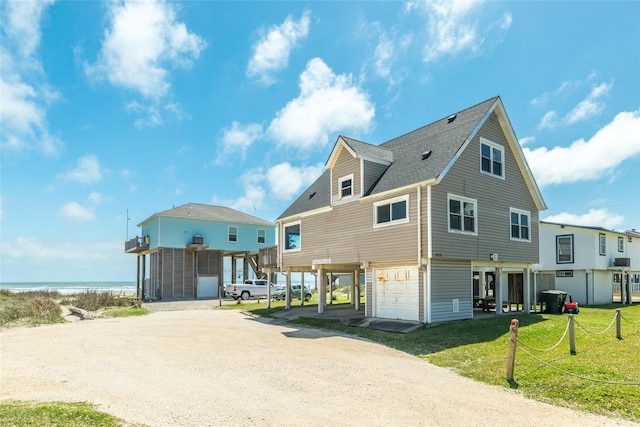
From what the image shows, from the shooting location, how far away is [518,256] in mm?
21281

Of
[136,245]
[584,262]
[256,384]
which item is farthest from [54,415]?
[136,245]

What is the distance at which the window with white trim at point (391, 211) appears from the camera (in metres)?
17.9

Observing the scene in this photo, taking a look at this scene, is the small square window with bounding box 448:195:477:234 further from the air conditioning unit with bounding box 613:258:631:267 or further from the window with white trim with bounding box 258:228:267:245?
the window with white trim with bounding box 258:228:267:245

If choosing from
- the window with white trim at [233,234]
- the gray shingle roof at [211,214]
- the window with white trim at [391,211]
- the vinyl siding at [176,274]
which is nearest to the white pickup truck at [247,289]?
the vinyl siding at [176,274]

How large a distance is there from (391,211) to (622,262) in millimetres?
23093

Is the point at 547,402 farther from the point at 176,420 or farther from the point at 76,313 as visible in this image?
the point at 76,313

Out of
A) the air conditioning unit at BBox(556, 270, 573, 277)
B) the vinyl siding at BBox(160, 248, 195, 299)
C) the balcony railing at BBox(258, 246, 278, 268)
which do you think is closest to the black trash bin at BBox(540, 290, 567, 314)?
the air conditioning unit at BBox(556, 270, 573, 277)

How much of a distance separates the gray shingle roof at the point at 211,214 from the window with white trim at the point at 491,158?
26631 mm

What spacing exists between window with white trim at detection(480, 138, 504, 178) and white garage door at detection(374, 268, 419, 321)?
598cm

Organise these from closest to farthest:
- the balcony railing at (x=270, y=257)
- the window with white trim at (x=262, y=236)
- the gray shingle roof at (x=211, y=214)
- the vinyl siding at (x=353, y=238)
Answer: the vinyl siding at (x=353, y=238)
the balcony railing at (x=270, y=257)
the gray shingle roof at (x=211, y=214)
the window with white trim at (x=262, y=236)

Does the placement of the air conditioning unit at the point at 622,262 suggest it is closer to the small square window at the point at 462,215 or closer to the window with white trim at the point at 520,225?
the window with white trim at the point at 520,225

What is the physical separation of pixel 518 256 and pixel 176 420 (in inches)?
732

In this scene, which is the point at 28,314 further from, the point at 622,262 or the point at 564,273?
the point at 622,262

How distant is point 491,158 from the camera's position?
20078 mm
